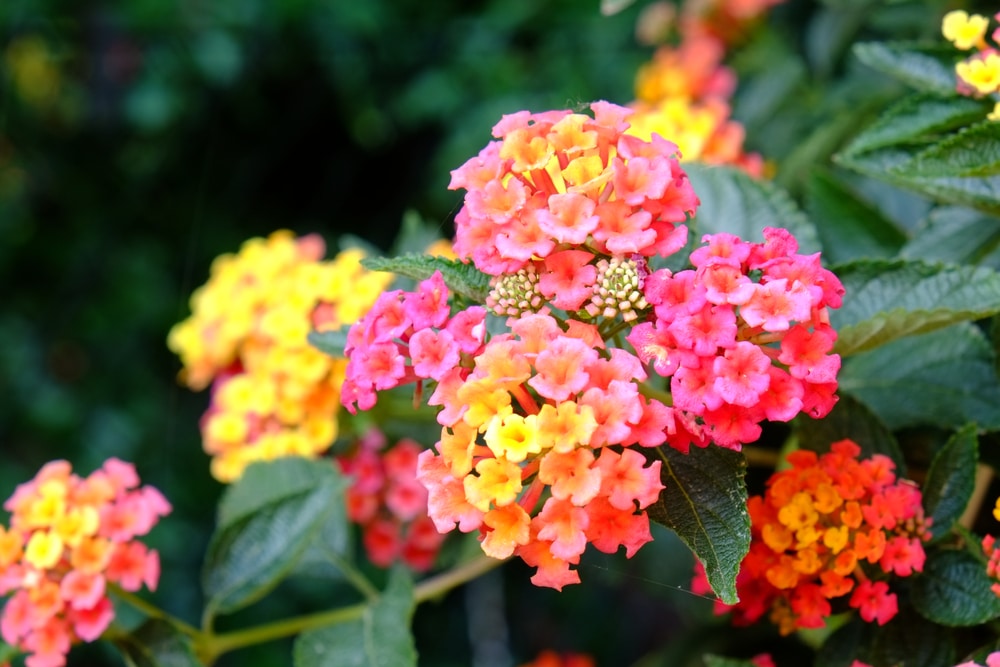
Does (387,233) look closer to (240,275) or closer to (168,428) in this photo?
(168,428)

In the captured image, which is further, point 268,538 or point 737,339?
point 268,538

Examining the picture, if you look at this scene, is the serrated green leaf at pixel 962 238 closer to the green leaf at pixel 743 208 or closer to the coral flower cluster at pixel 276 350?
the green leaf at pixel 743 208

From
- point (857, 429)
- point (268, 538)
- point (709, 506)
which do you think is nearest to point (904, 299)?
point (857, 429)

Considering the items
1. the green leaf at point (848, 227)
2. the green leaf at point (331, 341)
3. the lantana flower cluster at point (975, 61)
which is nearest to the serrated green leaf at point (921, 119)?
the lantana flower cluster at point (975, 61)

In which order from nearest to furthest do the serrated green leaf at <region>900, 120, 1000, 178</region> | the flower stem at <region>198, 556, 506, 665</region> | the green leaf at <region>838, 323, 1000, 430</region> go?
1. the serrated green leaf at <region>900, 120, 1000, 178</region>
2. the green leaf at <region>838, 323, 1000, 430</region>
3. the flower stem at <region>198, 556, 506, 665</region>

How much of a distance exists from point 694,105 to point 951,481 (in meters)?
0.69

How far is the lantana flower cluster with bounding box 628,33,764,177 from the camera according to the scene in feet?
3.18

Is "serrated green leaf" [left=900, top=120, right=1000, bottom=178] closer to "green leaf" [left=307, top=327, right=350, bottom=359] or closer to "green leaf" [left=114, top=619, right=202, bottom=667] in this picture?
"green leaf" [left=307, top=327, right=350, bottom=359]

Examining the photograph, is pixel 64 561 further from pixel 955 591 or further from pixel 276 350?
pixel 955 591

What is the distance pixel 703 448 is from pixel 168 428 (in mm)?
1469

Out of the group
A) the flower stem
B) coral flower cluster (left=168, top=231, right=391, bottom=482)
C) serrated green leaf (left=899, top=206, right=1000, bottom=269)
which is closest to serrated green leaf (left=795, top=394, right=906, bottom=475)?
serrated green leaf (left=899, top=206, right=1000, bottom=269)

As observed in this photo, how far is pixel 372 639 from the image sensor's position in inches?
29.2

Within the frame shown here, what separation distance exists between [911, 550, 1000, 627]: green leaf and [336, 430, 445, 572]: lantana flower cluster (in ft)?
1.50

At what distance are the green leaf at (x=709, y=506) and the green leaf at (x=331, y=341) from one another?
249 millimetres
